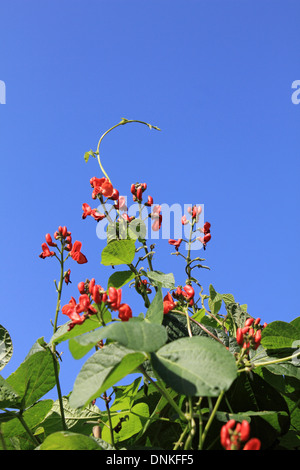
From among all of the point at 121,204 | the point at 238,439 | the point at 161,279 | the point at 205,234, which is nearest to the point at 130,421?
the point at 161,279

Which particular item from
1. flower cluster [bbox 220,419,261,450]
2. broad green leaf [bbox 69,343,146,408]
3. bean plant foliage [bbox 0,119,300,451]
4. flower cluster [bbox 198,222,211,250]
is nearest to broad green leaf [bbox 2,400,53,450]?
Answer: bean plant foliage [bbox 0,119,300,451]

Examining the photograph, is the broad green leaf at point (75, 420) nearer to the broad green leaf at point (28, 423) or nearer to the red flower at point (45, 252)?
the broad green leaf at point (28, 423)

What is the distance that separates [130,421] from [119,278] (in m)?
0.58

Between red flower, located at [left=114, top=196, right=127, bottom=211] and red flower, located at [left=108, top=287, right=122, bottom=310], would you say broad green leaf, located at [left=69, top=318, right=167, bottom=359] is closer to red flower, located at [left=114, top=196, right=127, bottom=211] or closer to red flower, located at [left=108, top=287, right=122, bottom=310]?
red flower, located at [left=108, top=287, right=122, bottom=310]

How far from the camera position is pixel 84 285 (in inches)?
62.1

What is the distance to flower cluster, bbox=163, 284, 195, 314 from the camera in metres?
1.74

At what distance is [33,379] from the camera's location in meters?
1.68

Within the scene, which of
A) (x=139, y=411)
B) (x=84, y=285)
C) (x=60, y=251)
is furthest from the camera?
(x=60, y=251)

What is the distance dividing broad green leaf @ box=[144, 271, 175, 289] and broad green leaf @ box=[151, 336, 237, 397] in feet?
2.82

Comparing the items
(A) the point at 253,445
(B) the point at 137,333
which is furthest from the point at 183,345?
(A) the point at 253,445

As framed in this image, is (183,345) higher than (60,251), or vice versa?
(60,251)
